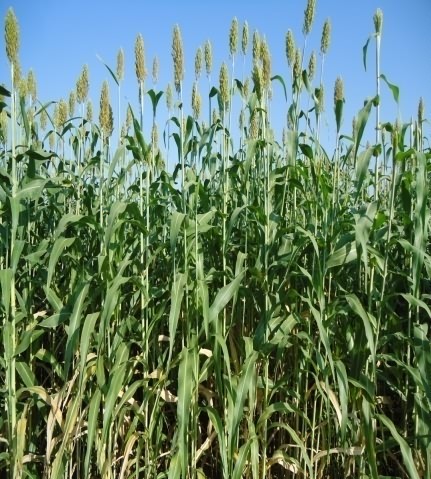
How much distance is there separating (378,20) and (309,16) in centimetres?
41

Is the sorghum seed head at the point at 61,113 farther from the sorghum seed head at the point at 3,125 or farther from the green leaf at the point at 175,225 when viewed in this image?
the green leaf at the point at 175,225

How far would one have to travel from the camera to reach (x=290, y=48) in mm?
2947

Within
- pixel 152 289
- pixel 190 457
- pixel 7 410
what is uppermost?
pixel 152 289

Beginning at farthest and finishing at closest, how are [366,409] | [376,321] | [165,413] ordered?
[165,413], [376,321], [366,409]

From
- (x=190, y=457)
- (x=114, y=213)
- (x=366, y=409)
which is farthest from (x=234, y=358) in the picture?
(x=114, y=213)

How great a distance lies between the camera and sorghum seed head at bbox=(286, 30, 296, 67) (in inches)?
115

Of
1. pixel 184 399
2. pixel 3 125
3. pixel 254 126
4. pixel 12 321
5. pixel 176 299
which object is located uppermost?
pixel 3 125

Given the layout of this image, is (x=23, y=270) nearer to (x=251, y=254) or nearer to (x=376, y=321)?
(x=251, y=254)

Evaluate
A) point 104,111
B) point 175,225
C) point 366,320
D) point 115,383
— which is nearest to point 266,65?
point 104,111

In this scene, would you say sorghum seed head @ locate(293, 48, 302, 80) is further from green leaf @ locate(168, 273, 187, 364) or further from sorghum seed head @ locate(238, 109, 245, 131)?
green leaf @ locate(168, 273, 187, 364)

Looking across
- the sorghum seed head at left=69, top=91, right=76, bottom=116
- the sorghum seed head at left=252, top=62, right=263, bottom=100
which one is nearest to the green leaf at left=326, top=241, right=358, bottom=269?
the sorghum seed head at left=252, top=62, right=263, bottom=100

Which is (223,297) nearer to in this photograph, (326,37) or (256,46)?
(256,46)

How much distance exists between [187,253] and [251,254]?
41 centimetres

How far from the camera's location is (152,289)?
274 cm
